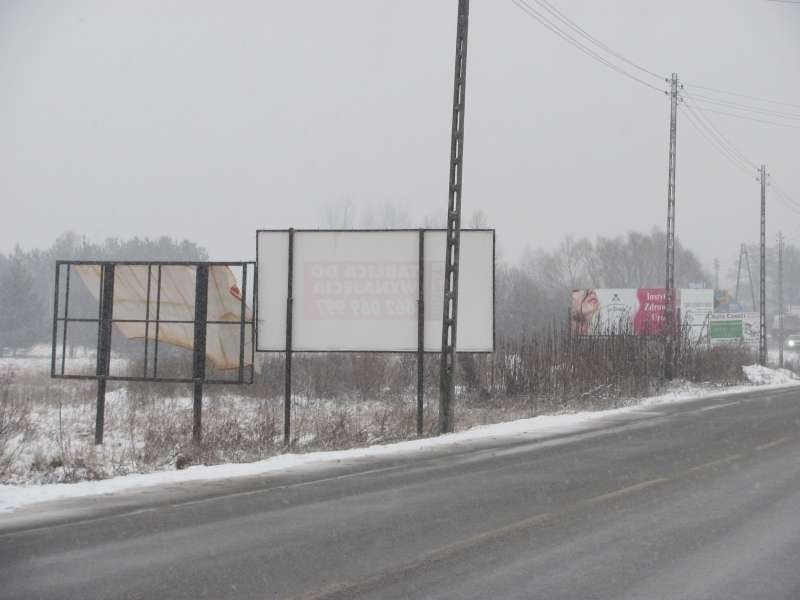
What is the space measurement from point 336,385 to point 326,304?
13901 millimetres

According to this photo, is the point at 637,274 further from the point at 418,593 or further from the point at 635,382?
the point at 418,593

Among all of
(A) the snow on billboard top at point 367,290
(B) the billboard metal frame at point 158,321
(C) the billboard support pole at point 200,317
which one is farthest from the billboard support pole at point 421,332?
(C) the billboard support pole at point 200,317

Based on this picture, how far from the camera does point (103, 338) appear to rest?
55.5 feet

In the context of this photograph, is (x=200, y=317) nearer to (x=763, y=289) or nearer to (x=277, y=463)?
(x=277, y=463)

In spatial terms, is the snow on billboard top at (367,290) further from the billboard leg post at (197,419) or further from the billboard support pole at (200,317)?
the billboard leg post at (197,419)

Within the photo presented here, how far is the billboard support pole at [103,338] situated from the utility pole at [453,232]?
6206 millimetres

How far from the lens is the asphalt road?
19.0 feet

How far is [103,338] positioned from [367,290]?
499cm

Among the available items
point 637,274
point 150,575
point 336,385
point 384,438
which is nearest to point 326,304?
point 384,438

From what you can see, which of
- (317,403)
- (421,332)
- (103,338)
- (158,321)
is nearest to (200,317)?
(158,321)

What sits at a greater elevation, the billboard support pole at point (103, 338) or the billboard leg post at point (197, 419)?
the billboard support pole at point (103, 338)

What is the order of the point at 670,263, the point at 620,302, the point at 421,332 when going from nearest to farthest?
the point at 421,332, the point at 670,263, the point at 620,302

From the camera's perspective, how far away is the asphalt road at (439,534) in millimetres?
5793

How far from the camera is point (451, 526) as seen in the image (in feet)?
25.3
